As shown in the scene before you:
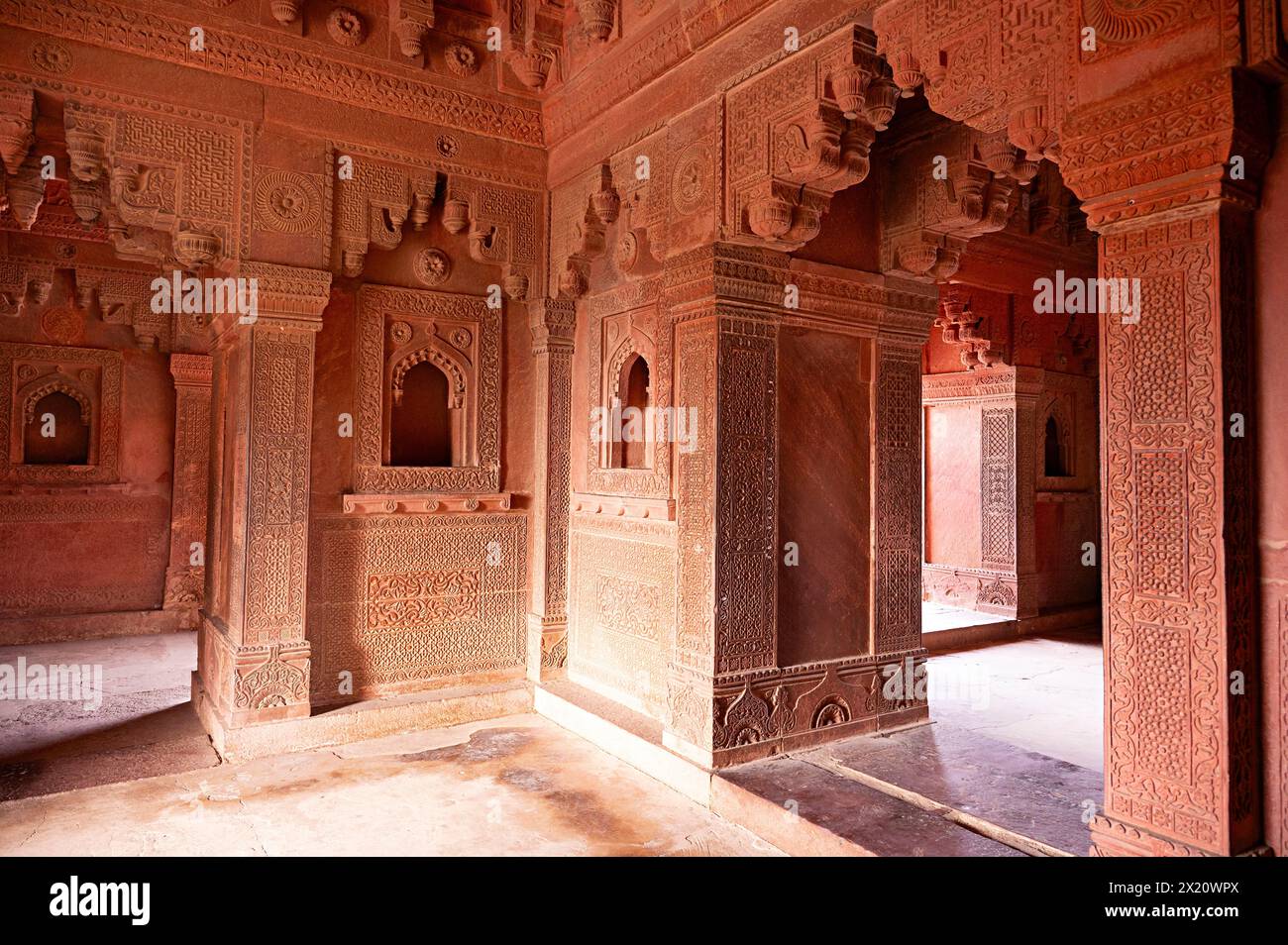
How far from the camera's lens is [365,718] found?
5.10 meters

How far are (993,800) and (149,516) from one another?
8223mm

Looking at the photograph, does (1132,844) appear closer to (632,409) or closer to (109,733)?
(632,409)

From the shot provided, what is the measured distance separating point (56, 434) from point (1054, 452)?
33.4 feet

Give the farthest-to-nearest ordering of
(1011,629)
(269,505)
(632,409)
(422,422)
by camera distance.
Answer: (1011,629), (422,422), (632,409), (269,505)

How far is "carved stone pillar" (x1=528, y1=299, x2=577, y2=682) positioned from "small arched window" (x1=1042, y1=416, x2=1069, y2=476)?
5.66m

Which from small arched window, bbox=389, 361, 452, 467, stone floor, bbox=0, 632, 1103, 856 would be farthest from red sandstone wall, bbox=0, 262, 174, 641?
small arched window, bbox=389, 361, 452, 467

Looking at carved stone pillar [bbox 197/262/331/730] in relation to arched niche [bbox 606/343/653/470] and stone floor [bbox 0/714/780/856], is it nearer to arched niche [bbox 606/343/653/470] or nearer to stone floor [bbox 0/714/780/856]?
stone floor [bbox 0/714/780/856]

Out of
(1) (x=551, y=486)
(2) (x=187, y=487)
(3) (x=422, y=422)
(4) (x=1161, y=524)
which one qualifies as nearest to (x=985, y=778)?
(4) (x=1161, y=524)

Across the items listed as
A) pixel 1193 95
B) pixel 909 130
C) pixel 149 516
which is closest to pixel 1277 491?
pixel 1193 95

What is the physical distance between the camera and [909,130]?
4.75 meters

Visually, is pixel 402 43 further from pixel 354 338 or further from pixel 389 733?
pixel 389 733

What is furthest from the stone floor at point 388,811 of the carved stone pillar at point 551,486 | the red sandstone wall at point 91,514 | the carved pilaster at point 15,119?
the red sandstone wall at point 91,514

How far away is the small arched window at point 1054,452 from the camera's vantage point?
8867 mm

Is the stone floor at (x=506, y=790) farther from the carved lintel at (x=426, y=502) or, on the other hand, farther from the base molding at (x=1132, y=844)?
the carved lintel at (x=426, y=502)
